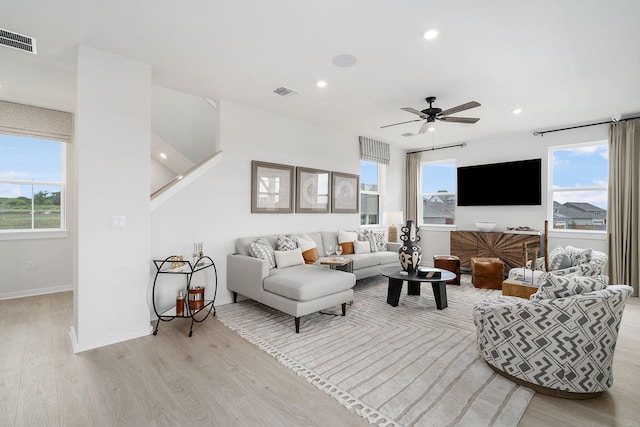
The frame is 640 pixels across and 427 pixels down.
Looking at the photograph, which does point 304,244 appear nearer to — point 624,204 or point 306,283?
point 306,283

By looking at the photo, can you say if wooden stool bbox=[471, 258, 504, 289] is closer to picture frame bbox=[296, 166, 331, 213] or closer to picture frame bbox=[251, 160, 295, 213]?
picture frame bbox=[296, 166, 331, 213]

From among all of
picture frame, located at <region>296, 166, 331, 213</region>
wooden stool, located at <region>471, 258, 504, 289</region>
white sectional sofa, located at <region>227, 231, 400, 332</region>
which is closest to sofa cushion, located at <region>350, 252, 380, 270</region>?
white sectional sofa, located at <region>227, 231, 400, 332</region>

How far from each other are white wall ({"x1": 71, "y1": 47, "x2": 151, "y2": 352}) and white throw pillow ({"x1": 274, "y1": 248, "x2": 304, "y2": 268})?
149 cm

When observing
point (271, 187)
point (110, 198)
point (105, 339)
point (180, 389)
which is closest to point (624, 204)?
point (271, 187)

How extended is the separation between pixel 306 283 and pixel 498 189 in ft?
15.6

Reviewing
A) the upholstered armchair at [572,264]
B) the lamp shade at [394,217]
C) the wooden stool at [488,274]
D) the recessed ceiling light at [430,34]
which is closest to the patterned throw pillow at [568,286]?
the upholstered armchair at [572,264]

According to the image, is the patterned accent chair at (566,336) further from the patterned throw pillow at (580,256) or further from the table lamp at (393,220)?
the table lamp at (393,220)

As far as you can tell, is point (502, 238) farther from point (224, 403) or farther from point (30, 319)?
point (30, 319)

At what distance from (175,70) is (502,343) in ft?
12.8

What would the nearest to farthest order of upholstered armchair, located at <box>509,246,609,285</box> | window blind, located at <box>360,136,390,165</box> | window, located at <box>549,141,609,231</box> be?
1. upholstered armchair, located at <box>509,246,609,285</box>
2. window, located at <box>549,141,609,231</box>
3. window blind, located at <box>360,136,390,165</box>

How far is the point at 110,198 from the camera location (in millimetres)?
2902

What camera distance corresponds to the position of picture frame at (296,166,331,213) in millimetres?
5066

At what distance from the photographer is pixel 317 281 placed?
3258 mm

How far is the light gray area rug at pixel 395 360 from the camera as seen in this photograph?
194cm
